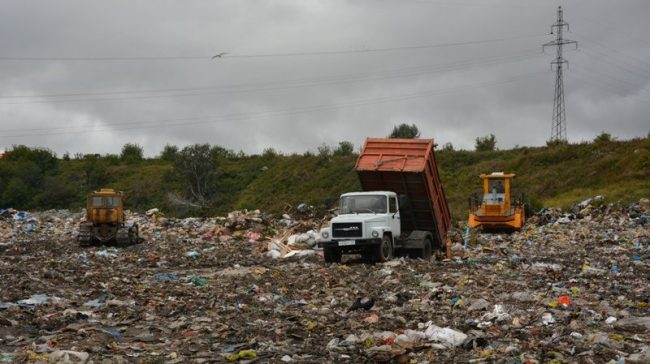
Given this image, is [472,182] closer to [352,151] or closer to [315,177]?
[315,177]

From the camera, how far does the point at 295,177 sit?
49.5 m

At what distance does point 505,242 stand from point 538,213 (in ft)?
24.6

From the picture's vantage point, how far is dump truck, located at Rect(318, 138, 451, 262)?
14484 mm

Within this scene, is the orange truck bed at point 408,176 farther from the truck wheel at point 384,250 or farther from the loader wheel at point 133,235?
the loader wheel at point 133,235

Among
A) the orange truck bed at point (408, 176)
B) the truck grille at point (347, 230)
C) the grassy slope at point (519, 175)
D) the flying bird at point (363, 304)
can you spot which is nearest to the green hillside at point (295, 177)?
the grassy slope at point (519, 175)

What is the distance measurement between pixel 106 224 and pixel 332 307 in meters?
15.3

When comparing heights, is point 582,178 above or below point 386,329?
above

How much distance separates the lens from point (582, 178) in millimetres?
35031

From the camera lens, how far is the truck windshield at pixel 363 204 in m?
14.9

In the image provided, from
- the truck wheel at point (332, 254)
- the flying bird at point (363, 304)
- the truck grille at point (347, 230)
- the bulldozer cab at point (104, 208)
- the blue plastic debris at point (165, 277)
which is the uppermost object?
the bulldozer cab at point (104, 208)

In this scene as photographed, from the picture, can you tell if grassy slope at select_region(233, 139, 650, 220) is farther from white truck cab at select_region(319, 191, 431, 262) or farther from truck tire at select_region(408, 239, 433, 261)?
white truck cab at select_region(319, 191, 431, 262)

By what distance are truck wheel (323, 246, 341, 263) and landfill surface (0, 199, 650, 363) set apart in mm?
483

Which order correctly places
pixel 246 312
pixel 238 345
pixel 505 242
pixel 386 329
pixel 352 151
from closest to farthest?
pixel 238 345, pixel 386 329, pixel 246 312, pixel 505 242, pixel 352 151

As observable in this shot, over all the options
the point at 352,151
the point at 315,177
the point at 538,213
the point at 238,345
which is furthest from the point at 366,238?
the point at 352,151
